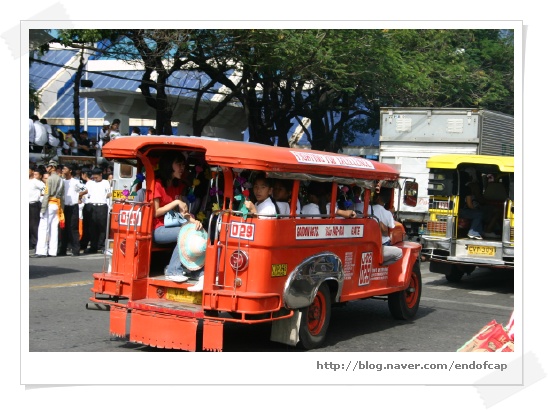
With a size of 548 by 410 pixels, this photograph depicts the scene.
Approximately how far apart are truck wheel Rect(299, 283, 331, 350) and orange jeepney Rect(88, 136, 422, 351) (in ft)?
0.04

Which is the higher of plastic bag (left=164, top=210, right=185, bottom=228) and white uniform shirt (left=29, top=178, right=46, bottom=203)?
white uniform shirt (left=29, top=178, right=46, bottom=203)

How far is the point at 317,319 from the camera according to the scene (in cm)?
816

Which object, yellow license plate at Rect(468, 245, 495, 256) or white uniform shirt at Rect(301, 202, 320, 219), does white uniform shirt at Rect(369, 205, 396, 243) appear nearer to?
white uniform shirt at Rect(301, 202, 320, 219)

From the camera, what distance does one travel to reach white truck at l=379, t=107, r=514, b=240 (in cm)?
1777

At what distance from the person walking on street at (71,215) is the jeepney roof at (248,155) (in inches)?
345

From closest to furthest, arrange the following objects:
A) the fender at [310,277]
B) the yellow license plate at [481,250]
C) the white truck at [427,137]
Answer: the fender at [310,277] → the yellow license plate at [481,250] → the white truck at [427,137]

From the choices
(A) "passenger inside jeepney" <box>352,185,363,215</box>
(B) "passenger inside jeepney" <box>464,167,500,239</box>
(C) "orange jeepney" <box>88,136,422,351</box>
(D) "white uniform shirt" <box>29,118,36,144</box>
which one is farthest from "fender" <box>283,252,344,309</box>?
(D) "white uniform shirt" <box>29,118,36,144</box>

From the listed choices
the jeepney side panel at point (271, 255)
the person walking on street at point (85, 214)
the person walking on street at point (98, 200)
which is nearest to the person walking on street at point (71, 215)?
the person walking on street at point (85, 214)

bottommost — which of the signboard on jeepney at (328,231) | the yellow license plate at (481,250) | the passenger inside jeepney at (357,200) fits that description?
the yellow license plate at (481,250)

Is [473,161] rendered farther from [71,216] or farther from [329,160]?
[71,216]

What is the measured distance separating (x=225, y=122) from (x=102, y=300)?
65.8ft

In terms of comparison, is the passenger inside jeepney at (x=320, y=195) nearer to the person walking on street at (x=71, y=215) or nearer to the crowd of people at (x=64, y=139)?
the person walking on street at (x=71, y=215)

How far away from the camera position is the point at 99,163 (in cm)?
2008

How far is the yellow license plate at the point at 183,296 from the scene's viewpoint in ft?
25.4
